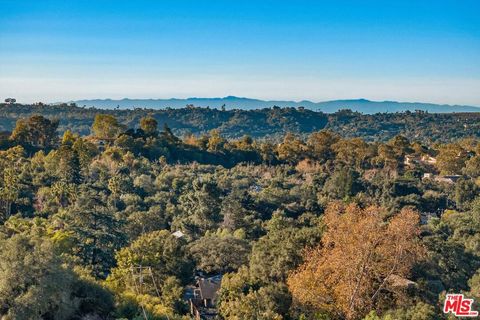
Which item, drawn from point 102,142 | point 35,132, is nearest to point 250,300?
point 35,132

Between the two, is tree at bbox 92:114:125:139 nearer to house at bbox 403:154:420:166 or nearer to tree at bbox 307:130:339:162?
tree at bbox 307:130:339:162

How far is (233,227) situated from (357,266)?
44.2 feet

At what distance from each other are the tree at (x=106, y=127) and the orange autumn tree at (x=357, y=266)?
35014 millimetres

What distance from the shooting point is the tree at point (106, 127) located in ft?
150

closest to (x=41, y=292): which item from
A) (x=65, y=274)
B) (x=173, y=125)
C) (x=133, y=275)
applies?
(x=65, y=274)

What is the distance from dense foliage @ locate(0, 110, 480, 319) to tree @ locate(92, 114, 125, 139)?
0.55ft

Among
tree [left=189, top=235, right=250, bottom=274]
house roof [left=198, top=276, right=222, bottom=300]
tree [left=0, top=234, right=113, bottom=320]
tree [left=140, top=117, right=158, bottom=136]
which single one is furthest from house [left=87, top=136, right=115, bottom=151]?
tree [left=0, top=234, right=113, bottom=320]

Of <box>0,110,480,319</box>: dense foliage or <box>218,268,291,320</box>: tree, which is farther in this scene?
<box>0,110,480,319</box>: dense foliage

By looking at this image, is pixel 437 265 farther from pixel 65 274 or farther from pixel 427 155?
pixel 427 155

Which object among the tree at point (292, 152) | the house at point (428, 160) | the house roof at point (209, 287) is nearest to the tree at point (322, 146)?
the tree at point (292, 152)

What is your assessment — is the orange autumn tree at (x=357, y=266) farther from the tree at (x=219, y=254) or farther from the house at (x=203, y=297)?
the tree at (x=219, y=254)

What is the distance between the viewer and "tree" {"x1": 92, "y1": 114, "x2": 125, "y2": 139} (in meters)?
45.6

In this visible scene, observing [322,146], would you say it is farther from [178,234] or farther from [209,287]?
[209,287]

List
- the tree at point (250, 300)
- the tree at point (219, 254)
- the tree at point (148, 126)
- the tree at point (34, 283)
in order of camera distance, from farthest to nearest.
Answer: the tree at point (148, 126) < the tree at point (219, 254) < the tree at point (250, 300) < the tree at point (34, 283)
